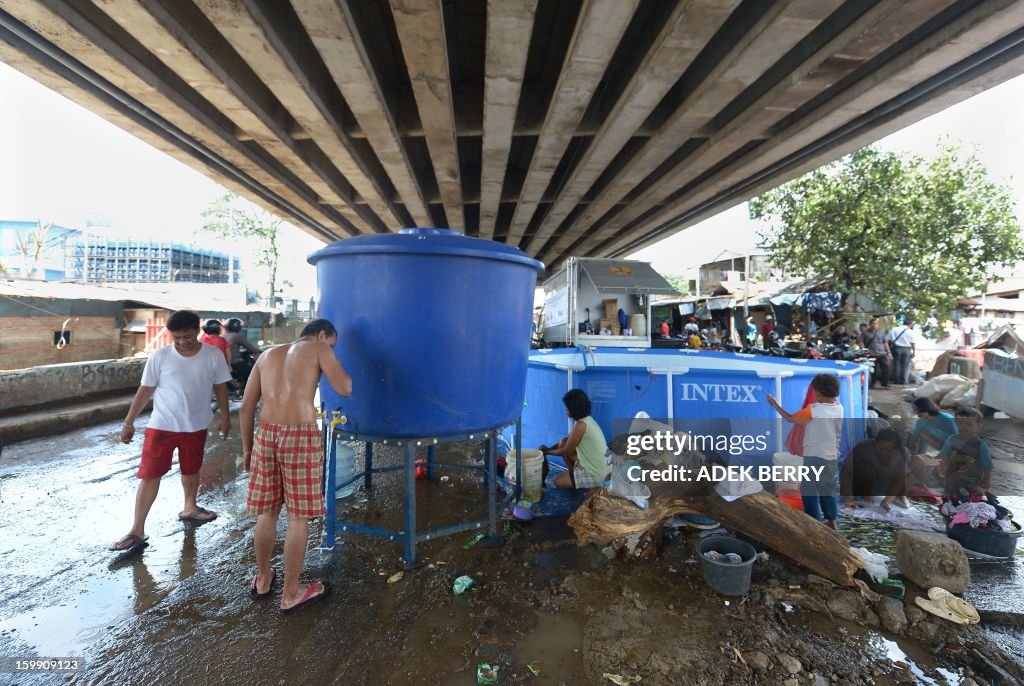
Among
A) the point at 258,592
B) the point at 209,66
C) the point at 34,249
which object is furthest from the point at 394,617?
the point at 34,249

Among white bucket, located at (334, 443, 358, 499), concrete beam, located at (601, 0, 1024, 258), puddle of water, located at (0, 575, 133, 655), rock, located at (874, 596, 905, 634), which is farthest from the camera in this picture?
white bucket, located at (334, 443, 358, 499)

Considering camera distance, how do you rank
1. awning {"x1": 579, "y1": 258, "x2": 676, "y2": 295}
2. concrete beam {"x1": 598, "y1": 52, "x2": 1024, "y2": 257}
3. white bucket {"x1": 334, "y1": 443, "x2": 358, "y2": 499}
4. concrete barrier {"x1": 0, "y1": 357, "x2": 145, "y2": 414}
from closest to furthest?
white bucket {"x1": 334, "y1": 443, "x2": 358, "y2": 499}, concrete beam {"x1": 598, "y1": 52, "x2": 1024, "y2": 257}, concrete barrier {"x1": 0, "y1": 357, "x2": 145, "y2": 414}, awning {"x1": 579, "y1": 258, "x2": 676, "y2": 295}

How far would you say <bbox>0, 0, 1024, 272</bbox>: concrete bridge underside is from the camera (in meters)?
3.66

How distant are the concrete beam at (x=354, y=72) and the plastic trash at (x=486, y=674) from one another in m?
4.68

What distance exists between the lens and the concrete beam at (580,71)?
11.7 feet

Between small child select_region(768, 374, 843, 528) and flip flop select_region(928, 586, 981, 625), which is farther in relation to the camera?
small child select_region(768, 374, 843, 528)

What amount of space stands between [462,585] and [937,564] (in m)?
2.97

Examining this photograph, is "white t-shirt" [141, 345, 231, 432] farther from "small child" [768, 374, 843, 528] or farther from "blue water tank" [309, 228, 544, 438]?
"small child" [768, 374, 843, 528]

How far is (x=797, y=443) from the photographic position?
3.71 m

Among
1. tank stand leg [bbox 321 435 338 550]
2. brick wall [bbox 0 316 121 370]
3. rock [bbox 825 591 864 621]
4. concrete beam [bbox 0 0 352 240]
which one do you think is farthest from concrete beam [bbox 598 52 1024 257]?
brick wall [bbox 0 316 121 370]

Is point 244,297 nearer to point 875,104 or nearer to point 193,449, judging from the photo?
point 193,449

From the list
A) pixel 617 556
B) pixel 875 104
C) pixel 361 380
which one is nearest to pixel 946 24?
pixel 875 104

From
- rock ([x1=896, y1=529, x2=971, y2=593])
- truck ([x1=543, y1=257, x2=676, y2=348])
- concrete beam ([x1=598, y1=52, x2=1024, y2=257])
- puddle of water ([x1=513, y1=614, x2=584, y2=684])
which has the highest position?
concrete beam ([x1=598, y1=52, x2=1024, y2=257])

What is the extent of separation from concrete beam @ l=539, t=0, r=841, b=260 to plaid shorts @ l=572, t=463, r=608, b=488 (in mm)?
4135
